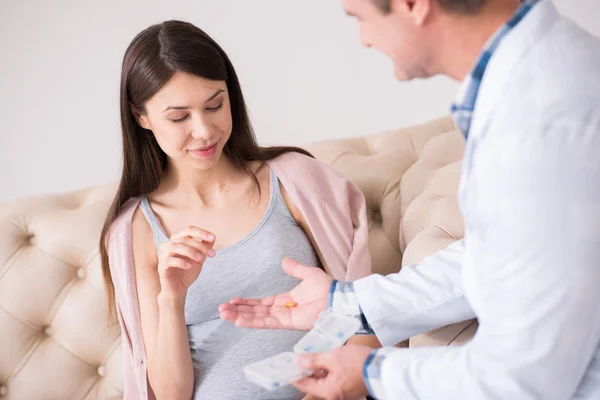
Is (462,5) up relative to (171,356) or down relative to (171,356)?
up

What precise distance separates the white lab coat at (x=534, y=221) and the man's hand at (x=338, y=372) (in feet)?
0.47

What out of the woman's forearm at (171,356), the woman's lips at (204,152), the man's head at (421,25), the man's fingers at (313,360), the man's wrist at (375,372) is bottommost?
the woman's forearm at (171,356)

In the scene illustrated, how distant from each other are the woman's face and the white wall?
92 cm

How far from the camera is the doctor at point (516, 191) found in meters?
0.76

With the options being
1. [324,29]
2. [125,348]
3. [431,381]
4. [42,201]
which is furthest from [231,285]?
[324,29]

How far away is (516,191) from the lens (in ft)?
2.51

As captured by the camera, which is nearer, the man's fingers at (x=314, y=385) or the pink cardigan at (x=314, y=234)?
the man's fingers at (x=314, y=385)

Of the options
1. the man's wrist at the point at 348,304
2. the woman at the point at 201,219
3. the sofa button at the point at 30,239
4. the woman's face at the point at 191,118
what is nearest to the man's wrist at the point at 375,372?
the man's wrist at the point at 348,304

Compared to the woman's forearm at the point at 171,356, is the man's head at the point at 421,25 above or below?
above

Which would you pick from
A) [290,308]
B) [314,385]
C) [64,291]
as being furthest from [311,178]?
[314,385]

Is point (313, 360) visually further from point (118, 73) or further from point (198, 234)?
point (118, 73)

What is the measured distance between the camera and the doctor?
2.49 ft

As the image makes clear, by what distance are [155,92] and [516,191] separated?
102 cm

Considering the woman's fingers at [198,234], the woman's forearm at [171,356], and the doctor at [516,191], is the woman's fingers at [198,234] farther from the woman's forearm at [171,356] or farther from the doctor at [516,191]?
the doctor at [516,191]
